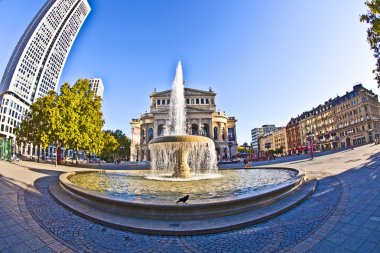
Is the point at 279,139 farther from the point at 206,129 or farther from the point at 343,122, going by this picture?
the point at 206,129

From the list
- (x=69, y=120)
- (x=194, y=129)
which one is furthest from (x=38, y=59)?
(x=69, y=120)

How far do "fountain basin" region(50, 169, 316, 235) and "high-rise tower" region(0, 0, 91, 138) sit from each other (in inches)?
3199

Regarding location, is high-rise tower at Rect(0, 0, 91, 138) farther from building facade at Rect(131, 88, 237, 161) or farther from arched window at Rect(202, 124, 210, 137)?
arched window at Rect(202, 124, 210, 137)

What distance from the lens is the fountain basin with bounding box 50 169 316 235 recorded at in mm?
4754

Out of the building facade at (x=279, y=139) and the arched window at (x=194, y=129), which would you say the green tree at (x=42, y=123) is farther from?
the building facade at (x=279, y=139)

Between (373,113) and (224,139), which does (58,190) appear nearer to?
(224,139)

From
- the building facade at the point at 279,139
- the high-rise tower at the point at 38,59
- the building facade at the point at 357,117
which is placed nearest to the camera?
the building facade at the point at 357,117

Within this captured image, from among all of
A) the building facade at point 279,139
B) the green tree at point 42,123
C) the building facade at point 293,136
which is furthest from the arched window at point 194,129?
the building facade at point 279,139

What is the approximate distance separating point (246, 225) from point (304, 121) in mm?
101341

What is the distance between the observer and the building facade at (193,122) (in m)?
64.4

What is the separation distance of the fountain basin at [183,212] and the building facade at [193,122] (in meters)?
54.9

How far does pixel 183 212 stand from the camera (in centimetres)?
511

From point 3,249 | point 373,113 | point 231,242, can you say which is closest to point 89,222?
point 3,249

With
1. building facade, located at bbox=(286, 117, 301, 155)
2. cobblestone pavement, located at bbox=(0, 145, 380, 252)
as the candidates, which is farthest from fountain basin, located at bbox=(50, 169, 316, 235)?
building facade, located at bbox=(286, 117, 301, 155)
